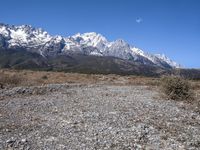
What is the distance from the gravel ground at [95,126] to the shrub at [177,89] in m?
5.39

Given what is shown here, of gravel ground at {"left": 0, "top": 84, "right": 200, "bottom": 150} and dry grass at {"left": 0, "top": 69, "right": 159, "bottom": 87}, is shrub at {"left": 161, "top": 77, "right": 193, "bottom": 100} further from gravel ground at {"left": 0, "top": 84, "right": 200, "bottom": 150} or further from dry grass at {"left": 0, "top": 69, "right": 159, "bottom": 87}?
dry grass at {"left": 0, "top": 69, "right": 159, "bottom": 87}

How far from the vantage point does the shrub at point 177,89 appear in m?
35.0

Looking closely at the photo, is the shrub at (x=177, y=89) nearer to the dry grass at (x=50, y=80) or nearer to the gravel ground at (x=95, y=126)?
the gravel ground at (x=95, y=126)

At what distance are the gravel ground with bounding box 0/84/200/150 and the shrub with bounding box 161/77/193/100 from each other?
5395mm

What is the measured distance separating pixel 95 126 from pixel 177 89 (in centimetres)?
1805

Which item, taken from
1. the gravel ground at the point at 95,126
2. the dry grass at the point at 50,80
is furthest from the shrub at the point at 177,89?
the dry grass at the point at 50,80

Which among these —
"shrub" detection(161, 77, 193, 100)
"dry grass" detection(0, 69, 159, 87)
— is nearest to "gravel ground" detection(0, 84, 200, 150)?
"shrub" detection(161, 77, 193, 100)

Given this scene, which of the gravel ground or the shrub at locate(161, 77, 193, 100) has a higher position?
the shrub at locate(161, 77, 193, 100)

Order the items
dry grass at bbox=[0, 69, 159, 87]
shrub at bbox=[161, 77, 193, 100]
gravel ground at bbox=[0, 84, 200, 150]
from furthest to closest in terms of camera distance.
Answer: dry grass at bbox=[0, 69, 159, 87], shrub at bbox=[161, 77, 193, 100], gravel ground at bbox=[0, 84, 200, 150]

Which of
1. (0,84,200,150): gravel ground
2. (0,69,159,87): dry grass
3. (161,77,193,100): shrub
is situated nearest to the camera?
(0,84,200,150): gravel ground

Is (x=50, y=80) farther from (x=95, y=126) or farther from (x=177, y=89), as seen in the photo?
(x=95, y=126)

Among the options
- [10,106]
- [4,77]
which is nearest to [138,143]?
[10,106]

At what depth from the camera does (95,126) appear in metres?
19.7

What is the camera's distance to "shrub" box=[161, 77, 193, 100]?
1380 inches
